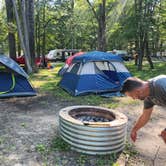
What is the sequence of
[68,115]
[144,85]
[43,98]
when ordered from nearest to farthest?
[144,85] → [68,115] → [43,98]

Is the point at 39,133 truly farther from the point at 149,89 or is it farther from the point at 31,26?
the point at 31,26

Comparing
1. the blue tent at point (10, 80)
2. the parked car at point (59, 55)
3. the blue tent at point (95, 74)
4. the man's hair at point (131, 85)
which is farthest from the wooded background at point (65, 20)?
the man's hair at point (131, 85)

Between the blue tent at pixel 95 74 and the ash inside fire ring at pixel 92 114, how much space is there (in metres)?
3.41

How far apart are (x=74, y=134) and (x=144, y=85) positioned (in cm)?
158

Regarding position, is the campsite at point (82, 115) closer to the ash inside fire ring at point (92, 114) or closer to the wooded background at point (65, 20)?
the ash inside fire ring at point (92, 114)

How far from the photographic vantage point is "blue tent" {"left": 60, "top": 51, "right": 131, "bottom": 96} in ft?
27.5

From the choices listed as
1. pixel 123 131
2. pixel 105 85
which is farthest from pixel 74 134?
pixel 105 85

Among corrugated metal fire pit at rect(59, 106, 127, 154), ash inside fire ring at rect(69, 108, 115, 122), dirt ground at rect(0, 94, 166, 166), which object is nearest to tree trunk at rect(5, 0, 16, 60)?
dirt ground at rect(0, 94, 166, 166)

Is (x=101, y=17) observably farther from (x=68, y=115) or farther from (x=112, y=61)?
(x=68, y=115)

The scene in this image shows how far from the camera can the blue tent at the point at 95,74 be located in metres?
8.37

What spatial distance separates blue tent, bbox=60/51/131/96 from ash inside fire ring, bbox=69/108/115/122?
341cm

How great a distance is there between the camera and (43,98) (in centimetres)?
799

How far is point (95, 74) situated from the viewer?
854 cm

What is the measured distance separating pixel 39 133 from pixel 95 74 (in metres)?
4.07
